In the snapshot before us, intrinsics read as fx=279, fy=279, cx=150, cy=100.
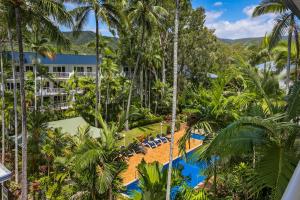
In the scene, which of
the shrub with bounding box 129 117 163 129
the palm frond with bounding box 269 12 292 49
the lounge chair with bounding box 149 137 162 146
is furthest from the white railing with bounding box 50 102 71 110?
the palm frond with bounding box 269 12 292 49

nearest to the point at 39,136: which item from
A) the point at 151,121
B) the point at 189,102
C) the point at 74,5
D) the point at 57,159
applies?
the point at 57,159

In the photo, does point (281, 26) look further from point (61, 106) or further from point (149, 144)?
point (61, 106)

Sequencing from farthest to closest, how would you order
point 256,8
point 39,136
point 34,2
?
point 39,136 → point 256,8 → point 34,2

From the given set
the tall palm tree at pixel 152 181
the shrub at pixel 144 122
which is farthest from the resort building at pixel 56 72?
the tall palm tree at pixel 152 181

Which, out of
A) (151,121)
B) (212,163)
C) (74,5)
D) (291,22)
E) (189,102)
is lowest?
(151,121)

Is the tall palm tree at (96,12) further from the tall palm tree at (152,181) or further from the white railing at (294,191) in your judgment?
the white railing at (294,191)

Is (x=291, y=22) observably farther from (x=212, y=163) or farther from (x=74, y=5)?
(x=74, y=5)

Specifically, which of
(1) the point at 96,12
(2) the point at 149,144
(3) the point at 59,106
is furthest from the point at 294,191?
(3) the point at 59,106

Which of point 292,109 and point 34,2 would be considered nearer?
point 292,109
